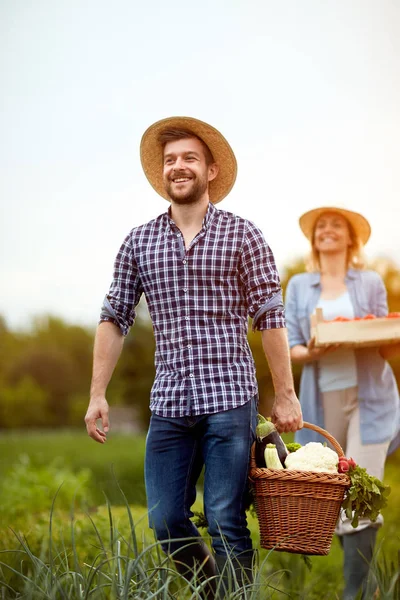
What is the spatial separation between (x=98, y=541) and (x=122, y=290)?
194 cm

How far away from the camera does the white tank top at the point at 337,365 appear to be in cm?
526

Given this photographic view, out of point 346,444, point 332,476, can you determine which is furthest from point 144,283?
point 346,444

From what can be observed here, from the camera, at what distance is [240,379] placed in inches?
147

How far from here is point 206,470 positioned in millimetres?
3699

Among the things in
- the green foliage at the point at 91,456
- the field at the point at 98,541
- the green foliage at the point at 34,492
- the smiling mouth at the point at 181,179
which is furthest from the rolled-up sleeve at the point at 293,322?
the green foliage at the point at 34,492

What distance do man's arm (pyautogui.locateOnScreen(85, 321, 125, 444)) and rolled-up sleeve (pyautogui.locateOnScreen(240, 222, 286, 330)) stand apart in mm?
646

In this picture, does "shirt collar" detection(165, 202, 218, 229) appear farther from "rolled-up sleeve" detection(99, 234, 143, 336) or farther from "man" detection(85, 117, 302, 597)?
"rolled-up sleeve" detection(99, 234, 143, 336)

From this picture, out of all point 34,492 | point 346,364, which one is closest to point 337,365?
point 346,364

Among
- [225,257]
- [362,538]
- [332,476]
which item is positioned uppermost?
[225,257]

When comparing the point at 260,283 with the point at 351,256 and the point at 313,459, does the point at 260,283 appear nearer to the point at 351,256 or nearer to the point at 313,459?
the point at 313,459

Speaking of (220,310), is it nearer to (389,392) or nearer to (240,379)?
(240,379)

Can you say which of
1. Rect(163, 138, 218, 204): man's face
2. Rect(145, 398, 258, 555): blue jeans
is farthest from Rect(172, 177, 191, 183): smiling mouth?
Rect(145, 398, 258, 555): blue jeans

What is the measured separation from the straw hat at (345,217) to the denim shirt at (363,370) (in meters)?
0.27

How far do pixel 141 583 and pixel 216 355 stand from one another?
44.4 inches
